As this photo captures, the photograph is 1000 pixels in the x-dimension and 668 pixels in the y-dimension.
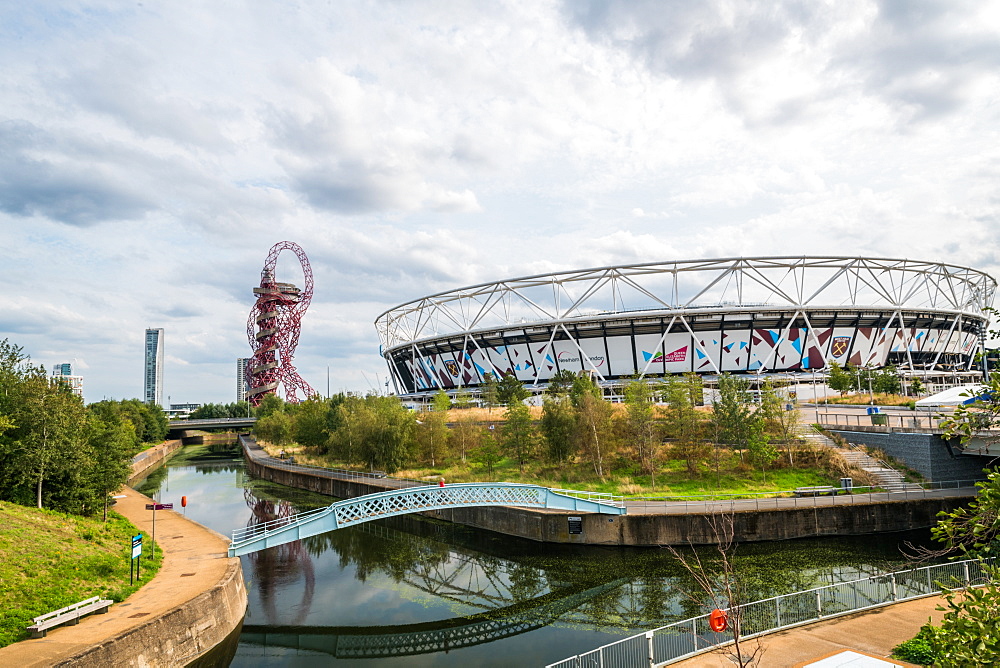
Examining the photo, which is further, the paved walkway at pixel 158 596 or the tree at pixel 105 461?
the tree at pixel 105 461

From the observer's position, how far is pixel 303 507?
119 ft

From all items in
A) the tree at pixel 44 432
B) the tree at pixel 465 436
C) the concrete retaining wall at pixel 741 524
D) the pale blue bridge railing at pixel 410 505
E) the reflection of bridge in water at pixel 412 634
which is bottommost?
the reflection of bridge in water at pixel 412 634

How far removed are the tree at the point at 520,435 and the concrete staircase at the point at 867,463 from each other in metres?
15.3

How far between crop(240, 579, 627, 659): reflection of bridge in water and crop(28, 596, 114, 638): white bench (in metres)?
3.79

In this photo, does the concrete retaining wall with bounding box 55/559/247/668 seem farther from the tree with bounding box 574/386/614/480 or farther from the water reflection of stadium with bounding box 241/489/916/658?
the tree with bounding box 574/386/614/480

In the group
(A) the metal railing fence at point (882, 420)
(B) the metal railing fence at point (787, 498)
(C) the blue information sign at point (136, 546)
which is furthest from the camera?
(A) the metal railing fence at point (882, 420)

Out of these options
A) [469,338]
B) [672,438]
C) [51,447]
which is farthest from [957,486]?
[469,338]

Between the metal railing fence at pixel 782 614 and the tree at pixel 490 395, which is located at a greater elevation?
the tree at pixel 490 395

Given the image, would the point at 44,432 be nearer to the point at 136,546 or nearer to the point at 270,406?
the point at 136,546

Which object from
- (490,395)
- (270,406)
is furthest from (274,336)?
(490,395)

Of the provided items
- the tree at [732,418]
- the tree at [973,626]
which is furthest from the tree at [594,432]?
the tree at [973,626]

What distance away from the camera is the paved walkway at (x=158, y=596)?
38.8ft

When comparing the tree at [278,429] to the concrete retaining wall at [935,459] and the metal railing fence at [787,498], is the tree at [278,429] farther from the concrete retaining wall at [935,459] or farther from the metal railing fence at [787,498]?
the concrete retaining wall at [935,459]

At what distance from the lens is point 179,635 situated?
1373 centimetres
